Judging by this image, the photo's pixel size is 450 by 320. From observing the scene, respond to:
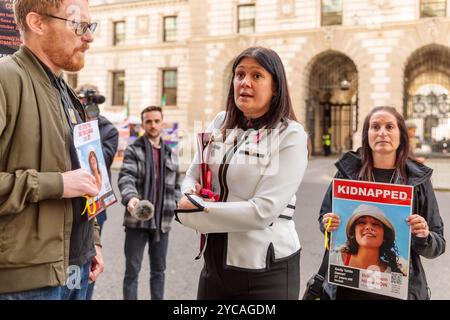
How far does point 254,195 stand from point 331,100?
29570mm

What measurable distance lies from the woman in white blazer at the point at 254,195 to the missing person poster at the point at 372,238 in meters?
0.33

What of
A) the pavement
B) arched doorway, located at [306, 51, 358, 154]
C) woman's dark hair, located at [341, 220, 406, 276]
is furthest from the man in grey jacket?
arched doorway, located at [306, 51, 358, 154]

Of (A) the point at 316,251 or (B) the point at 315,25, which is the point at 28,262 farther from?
(B) the point at 315,25

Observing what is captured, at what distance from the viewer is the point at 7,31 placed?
254 cm

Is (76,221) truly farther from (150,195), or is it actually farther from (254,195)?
(150,195)

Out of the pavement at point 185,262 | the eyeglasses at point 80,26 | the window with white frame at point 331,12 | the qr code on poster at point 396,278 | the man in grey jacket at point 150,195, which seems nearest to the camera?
the eyeglasses at point 80,26

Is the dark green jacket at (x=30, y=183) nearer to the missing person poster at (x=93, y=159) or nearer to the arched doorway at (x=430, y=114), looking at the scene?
the missing person poster at (x=93, y=159)

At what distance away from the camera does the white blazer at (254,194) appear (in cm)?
197

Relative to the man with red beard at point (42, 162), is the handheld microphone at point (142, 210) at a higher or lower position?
lower

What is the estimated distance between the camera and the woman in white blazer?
1.98 meters

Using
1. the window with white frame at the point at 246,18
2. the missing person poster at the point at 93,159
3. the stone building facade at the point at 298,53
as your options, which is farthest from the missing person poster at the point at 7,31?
the window with white frame at the point at 246,18
